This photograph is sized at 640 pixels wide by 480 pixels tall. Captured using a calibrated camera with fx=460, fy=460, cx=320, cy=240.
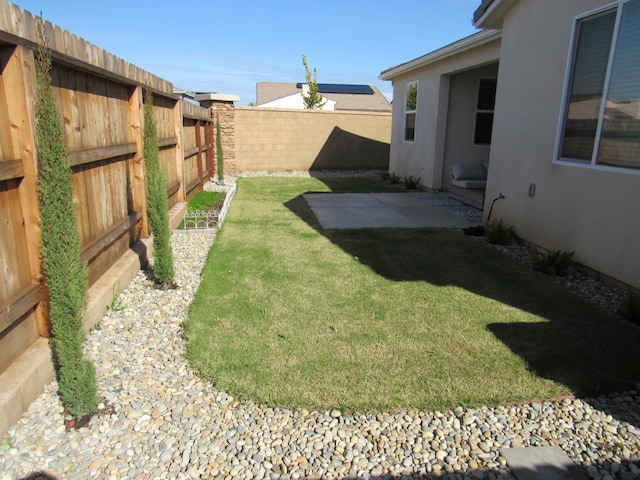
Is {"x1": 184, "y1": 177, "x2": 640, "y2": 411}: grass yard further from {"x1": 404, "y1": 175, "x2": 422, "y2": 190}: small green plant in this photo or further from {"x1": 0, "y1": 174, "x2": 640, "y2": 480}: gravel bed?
{"x1": 404, "y1": 175, "x2": 422, "y2": 190}: small green plant

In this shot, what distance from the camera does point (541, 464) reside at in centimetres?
254

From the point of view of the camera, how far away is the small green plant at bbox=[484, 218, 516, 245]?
6961mm

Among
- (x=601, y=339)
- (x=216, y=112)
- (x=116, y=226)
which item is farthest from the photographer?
(x=216, y=112)

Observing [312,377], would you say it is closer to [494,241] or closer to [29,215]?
[29,215]

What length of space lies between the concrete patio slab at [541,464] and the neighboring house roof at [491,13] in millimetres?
6303

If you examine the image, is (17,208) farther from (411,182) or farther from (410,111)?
(410,111)

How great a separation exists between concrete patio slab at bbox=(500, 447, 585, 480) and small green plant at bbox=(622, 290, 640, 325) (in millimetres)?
2295

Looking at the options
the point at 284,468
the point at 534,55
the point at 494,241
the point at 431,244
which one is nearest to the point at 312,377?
the point at 284,468

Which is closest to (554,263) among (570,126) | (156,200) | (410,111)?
(570,126)

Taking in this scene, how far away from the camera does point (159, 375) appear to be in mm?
3316

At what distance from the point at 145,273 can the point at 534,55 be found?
5.87 meters

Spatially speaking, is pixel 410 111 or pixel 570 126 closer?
pixel 570 126

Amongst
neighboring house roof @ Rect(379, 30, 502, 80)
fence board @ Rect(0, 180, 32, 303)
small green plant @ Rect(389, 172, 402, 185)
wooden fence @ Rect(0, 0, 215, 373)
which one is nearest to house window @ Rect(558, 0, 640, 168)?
neighboring house roof @ Rect(379, 30, 502, 80)

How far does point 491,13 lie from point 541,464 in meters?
6.65
